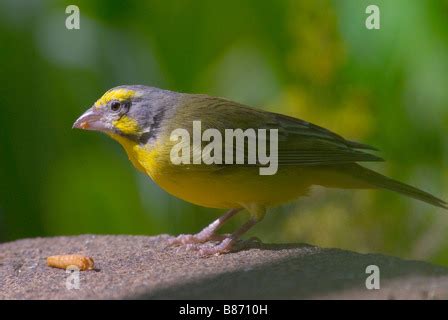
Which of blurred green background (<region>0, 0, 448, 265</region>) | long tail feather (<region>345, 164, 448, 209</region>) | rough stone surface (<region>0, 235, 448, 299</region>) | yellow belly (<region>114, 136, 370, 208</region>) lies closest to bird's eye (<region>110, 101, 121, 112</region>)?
yellow belly (<region>114, 136, 370, 208</region>)

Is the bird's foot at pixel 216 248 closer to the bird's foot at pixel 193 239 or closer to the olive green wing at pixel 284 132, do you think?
the bird's foot at pixel 193 239

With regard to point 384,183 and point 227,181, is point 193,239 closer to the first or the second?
point 227,181

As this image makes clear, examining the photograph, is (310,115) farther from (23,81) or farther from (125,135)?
(23,81)

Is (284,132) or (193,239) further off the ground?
(284,132)

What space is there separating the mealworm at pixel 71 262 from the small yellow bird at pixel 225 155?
0.67 m

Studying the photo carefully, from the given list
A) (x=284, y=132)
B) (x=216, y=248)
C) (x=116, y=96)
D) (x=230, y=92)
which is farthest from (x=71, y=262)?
(x=230, y=92)

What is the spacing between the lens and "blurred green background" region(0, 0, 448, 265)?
260 inches

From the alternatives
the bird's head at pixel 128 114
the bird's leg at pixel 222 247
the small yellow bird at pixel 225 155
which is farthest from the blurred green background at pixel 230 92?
the bird's head at pixel 128 114

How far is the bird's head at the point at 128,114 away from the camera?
519 centimetres

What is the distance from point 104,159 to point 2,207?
3.82 ft

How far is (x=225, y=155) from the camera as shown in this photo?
4922 millimetres

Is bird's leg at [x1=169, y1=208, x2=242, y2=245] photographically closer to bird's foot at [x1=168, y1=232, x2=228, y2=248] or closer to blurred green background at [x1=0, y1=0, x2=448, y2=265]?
bird's foot at [x1=168, y1=232, x2=228, y2=248]

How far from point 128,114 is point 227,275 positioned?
1.54m
